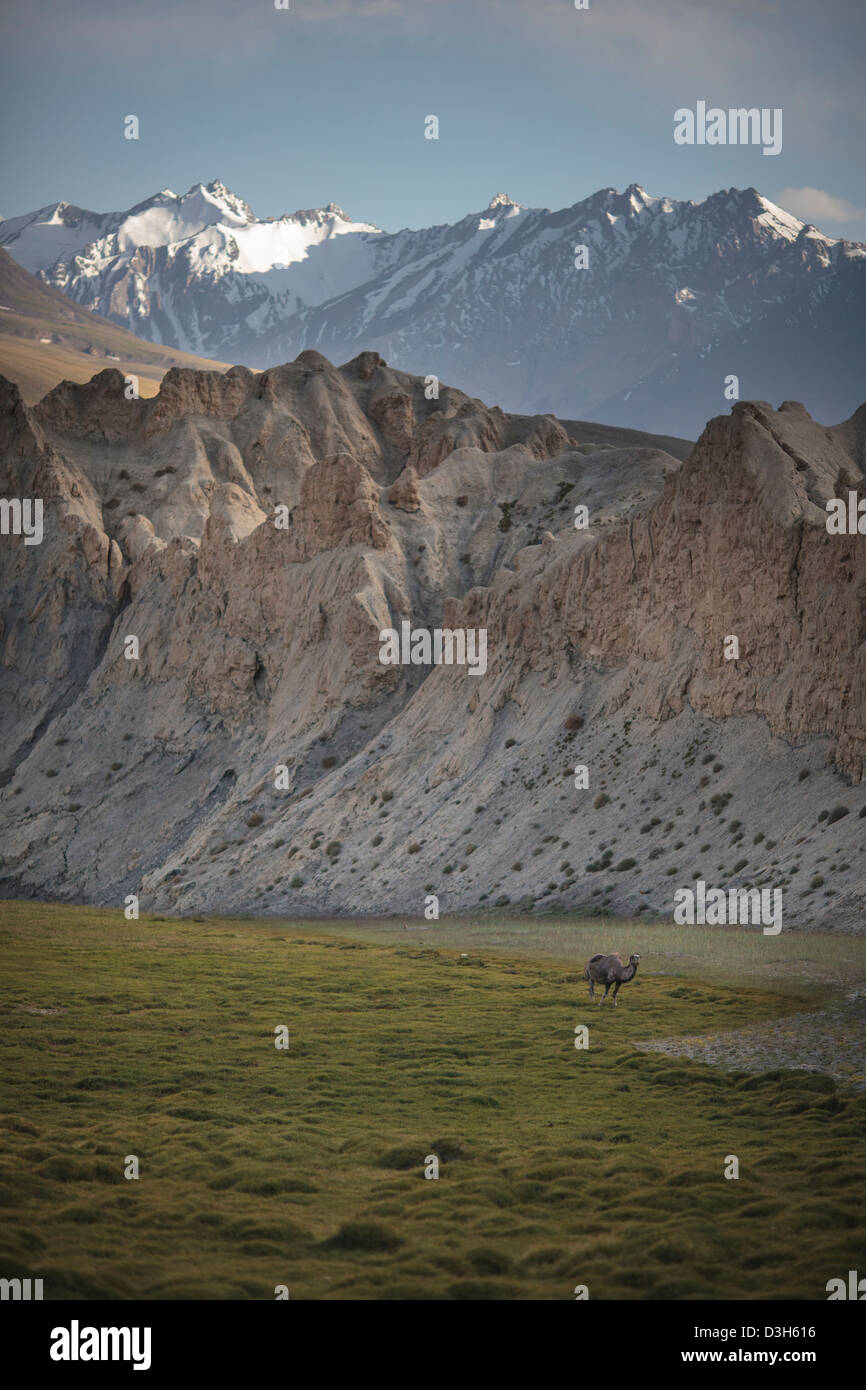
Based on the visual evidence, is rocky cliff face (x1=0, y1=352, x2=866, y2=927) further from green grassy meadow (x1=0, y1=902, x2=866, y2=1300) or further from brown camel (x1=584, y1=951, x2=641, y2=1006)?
green grassy meadow (x1=0, y1=902, x2=866, y2=1300)

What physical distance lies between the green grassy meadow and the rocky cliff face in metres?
17.9

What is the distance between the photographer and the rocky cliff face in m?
61.2

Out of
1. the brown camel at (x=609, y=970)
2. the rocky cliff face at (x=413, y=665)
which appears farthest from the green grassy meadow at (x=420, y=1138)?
the rocky cliff face at (x=413, y=665)

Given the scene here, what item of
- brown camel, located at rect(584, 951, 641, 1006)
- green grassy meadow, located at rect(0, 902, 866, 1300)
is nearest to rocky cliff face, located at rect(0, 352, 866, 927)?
brown camel, located at rect(584, 951, 641, 1006)

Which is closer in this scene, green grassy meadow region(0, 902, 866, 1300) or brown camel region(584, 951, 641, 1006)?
green grassy meadow region(0, 902, 866, 1300)

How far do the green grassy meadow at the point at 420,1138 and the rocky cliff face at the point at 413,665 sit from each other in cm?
1794

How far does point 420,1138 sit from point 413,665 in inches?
2748

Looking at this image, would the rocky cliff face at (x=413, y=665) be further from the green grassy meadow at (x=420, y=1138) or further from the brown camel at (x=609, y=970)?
the green grassy meadow at (x=420, y=1138)

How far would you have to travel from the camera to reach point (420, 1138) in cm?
2234

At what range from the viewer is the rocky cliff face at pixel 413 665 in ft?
201

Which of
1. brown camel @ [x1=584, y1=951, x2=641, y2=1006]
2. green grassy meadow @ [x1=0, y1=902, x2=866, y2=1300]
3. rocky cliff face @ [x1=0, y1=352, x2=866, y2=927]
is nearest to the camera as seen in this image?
green grassy meadow @ [x1=0, y1=902, x2=866, y2=1300]

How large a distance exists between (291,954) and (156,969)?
616 cm

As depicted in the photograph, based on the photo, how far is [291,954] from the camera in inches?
1913
